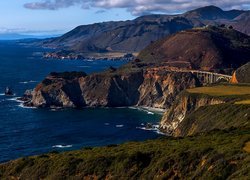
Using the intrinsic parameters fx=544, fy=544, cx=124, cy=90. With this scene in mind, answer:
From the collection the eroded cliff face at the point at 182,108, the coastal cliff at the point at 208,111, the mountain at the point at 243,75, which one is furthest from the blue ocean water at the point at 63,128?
the mountain at the point at 243,75

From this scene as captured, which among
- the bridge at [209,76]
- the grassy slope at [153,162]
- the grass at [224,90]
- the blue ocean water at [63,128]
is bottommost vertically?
the blue ocean water at [63,128]

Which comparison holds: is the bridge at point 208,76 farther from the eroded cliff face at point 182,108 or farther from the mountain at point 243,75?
the eroded cliff face at point 182,108

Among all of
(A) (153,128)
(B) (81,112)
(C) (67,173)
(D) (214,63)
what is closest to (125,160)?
(C) (67,173)

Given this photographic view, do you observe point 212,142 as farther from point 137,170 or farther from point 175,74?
point 175,74

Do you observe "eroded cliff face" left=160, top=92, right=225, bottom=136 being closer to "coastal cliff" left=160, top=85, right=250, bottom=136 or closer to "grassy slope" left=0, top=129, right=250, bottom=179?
"coastal cliff" left=160, top=85, right=250, bottom=136

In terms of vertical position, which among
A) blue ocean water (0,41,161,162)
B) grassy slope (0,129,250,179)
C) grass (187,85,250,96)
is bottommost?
blue ocean water (0,41,161,162)

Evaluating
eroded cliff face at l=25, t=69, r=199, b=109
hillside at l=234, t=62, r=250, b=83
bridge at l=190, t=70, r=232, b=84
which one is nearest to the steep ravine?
Result: hillside at l=234, t=62, r=250, b=83
